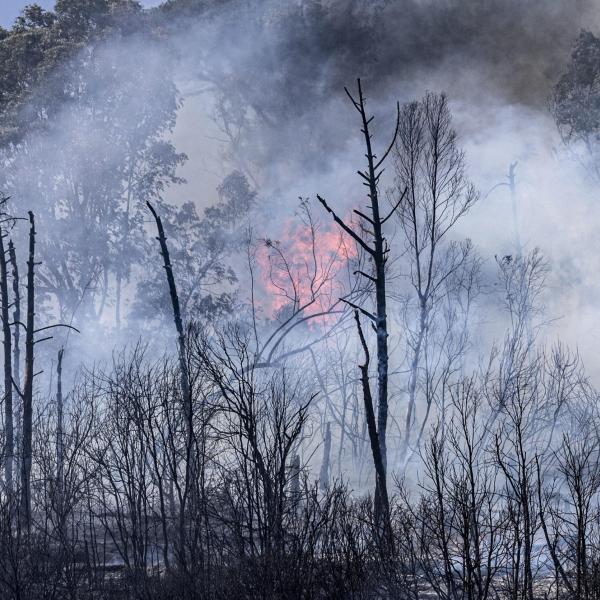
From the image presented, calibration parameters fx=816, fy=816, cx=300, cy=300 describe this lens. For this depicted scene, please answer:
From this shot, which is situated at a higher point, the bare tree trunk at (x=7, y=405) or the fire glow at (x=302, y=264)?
the fire glow at (x=302, y=264)

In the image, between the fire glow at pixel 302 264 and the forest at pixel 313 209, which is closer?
the forest at pixel 313 209

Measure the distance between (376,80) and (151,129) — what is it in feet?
45.0

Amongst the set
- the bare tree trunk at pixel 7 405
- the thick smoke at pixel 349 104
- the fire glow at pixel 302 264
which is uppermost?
the thick smoke at pixel 349 104

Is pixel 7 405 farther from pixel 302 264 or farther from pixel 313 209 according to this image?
pixel 313 209

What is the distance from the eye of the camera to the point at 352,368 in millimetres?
34781

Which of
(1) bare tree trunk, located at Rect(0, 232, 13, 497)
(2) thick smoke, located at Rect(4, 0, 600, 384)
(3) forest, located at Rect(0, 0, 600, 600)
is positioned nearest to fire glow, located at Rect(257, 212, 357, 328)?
(3) forest, located at Rect(0, 0, 600, 600)

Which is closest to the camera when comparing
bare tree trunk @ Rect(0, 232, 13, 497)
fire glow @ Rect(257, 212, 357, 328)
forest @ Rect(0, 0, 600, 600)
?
bare tree trunk @ Rect(0, 232, 13, 497)

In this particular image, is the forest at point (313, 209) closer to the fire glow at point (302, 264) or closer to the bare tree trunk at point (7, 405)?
the fire glow at point (302, 264)

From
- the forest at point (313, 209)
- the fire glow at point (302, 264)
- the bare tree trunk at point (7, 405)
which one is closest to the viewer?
the bare tree trunk at point (7, 405)

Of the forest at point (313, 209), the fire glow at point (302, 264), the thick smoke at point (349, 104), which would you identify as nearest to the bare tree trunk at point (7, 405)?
the forest at point (313, 209)

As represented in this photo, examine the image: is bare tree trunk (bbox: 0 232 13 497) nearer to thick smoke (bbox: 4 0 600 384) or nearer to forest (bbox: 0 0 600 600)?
forest (bbox: 0 0 600 600)

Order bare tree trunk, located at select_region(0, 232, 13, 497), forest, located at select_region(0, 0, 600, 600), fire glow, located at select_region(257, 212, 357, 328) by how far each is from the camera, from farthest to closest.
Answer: fire glow, located at select_region(257, 212, 357, 328) → forest, located at select_region(0, 0, 600, 600) → bare tree trunk, located at select_region(0, 232, 13, 497)

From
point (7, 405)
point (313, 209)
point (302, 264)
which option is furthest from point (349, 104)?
point (7, 405)

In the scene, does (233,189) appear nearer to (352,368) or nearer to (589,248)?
(352,368)
